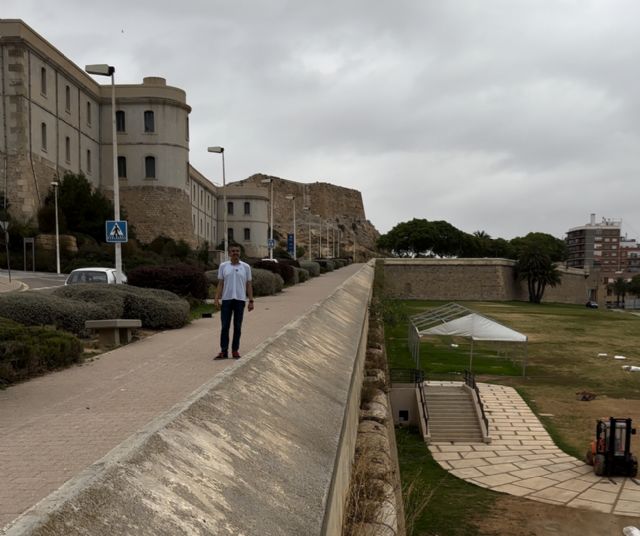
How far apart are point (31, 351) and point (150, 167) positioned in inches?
1946

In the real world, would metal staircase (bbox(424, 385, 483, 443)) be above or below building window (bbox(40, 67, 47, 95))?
below

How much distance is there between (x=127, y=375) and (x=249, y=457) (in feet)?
21.1

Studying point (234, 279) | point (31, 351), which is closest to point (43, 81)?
point (31, 351)

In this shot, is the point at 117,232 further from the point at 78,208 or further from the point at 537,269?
the point at 537,269

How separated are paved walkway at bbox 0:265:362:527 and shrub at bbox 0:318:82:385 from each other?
22 centimetres

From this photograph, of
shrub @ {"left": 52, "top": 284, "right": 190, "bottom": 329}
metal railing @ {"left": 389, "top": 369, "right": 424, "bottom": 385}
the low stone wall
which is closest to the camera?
shrub @ {"left": 52, "top": 284, "right": 190, "bottom": 329}

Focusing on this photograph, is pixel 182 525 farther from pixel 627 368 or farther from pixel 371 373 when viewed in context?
pixel 627 368

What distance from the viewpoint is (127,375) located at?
8.22 metres

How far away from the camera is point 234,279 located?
8.85 meters

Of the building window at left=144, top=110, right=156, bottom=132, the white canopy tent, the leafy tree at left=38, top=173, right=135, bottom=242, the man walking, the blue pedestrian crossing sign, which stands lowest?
the white canopy tent

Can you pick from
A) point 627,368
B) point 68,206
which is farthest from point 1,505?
point 68,206

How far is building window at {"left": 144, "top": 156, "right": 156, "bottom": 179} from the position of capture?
55281 mm

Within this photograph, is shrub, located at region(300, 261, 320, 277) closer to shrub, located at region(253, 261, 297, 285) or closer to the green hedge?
shrub, located at region(253, 261, 297, 285)

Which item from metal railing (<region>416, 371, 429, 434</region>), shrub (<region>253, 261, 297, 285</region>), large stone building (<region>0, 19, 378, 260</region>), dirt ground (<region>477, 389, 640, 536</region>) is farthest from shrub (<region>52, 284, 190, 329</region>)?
shrub (<region>253, 261, 297, 285</region>)
